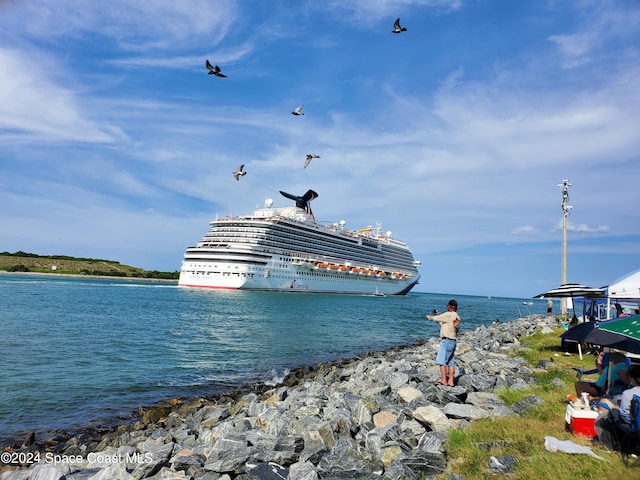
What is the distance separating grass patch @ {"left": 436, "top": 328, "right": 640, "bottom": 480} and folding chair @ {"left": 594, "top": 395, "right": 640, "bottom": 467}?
13 centimetres

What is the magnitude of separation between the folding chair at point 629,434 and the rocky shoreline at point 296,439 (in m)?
1.36

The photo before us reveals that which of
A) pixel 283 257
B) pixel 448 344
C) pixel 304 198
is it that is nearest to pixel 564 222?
pixel 448 344

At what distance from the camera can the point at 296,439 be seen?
18.4ft

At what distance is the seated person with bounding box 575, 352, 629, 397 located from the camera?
6.36 m

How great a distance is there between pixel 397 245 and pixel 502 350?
8051 cm

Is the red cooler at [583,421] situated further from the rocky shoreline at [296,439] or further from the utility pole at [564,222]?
the utility pole at [564,222]

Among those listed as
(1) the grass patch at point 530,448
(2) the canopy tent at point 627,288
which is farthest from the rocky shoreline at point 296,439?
(2) the canopy tent at point 627,288

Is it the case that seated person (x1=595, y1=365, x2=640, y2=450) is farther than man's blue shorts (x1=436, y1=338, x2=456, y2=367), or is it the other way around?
man's blue shorts (x1=436, y1=338, x2=456, y2=367)

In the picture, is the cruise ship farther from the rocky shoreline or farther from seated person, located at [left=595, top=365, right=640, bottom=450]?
seated person, located at [left=595, top=365, right=640, bottom=450]

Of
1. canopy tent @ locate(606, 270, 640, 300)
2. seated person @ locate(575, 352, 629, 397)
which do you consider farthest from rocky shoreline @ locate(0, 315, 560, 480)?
canopy tent @ locate(606, 270, 640, 300)

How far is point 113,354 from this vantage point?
1578 centimetres

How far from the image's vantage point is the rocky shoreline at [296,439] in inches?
201

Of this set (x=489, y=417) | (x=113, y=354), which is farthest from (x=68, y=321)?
(x=489, y=417)

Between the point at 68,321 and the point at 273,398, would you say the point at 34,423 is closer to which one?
the point at 273,398
